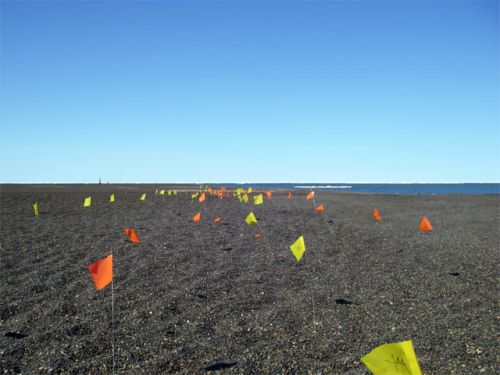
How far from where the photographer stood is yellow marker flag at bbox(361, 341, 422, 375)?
2.69 metres

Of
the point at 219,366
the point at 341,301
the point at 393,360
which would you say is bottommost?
the point at 219,366

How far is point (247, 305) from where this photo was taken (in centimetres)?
627

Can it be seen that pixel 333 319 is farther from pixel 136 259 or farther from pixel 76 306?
pixel 136 259

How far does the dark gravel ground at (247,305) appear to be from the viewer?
4.53 m

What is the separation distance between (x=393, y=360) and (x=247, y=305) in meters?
3.70

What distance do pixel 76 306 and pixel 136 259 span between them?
3253 mm

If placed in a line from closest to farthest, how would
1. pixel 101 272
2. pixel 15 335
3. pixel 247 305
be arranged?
pixel 15 335, pixel 101 272, pixel 247 305

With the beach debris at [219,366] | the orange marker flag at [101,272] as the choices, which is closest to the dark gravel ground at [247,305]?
the beach debris at [219,366]

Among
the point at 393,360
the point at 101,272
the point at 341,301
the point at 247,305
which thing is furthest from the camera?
the point at 341,301

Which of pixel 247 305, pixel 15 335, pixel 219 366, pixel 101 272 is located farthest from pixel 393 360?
pixel 15 335

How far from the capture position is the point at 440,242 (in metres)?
11.8

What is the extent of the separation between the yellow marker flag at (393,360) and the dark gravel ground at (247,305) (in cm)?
155

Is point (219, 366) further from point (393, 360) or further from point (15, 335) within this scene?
point (15, 335)

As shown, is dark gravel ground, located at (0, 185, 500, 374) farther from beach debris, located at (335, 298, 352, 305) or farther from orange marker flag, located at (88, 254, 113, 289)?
orange marker flag, located at (88, 254, 113, 289)
